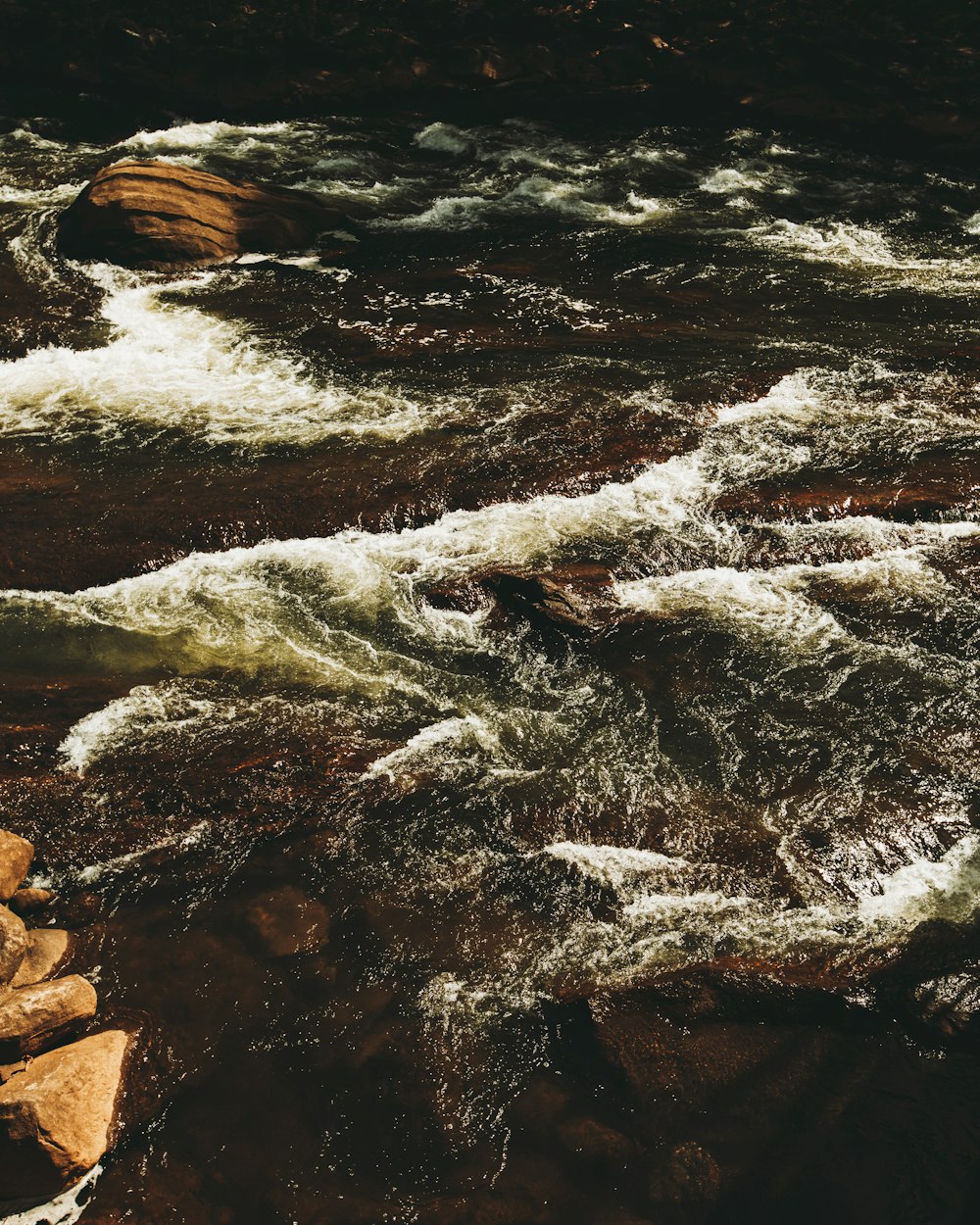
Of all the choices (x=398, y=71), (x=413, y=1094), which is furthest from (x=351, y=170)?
(x=413, y=1094)

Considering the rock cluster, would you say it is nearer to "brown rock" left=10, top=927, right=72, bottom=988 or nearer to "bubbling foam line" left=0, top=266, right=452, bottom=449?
"brown rock" left=10, top=927, right=72, bottom=988

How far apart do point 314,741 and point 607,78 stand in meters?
15.2

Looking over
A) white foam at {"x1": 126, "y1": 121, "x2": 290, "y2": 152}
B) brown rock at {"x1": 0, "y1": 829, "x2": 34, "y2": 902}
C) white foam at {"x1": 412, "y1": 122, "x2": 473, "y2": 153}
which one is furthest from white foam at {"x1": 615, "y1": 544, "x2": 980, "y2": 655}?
white foam at {"x1": 126, "y1": 121, "x2": 290, "y2": 152}

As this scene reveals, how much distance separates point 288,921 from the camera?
5.04 metres

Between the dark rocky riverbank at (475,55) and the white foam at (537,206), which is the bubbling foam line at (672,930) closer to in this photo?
the white foam at (537,206)

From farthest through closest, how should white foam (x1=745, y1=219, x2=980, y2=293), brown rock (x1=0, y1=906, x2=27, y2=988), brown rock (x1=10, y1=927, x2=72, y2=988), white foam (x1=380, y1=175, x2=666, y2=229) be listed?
white foam (x1=380, y1=175, x2=666, y2=229) → white foam (x1=745, y1=219, x2=980, y2=293) → brown rock (x1=10, y1=927, x2=72, y2=988) → brown rock (x1=0, y1=906, x2=27, y2=988)

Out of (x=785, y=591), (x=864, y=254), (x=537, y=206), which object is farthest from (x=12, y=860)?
(x=864, y=254)

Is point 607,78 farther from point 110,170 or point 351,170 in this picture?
point 110,170

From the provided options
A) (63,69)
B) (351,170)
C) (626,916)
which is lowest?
(626,916)

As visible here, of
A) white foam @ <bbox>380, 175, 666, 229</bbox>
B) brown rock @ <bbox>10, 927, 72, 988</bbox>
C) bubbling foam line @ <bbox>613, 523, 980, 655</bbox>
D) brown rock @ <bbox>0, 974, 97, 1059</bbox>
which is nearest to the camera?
brown rock @ <bbox>0, 974, 97, 1059</bbox>

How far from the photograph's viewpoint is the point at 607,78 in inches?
653

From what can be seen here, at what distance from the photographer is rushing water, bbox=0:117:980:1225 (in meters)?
4.61

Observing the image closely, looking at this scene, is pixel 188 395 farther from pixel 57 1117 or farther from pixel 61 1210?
pixel 61 1210

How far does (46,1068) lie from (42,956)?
26.1 inches
